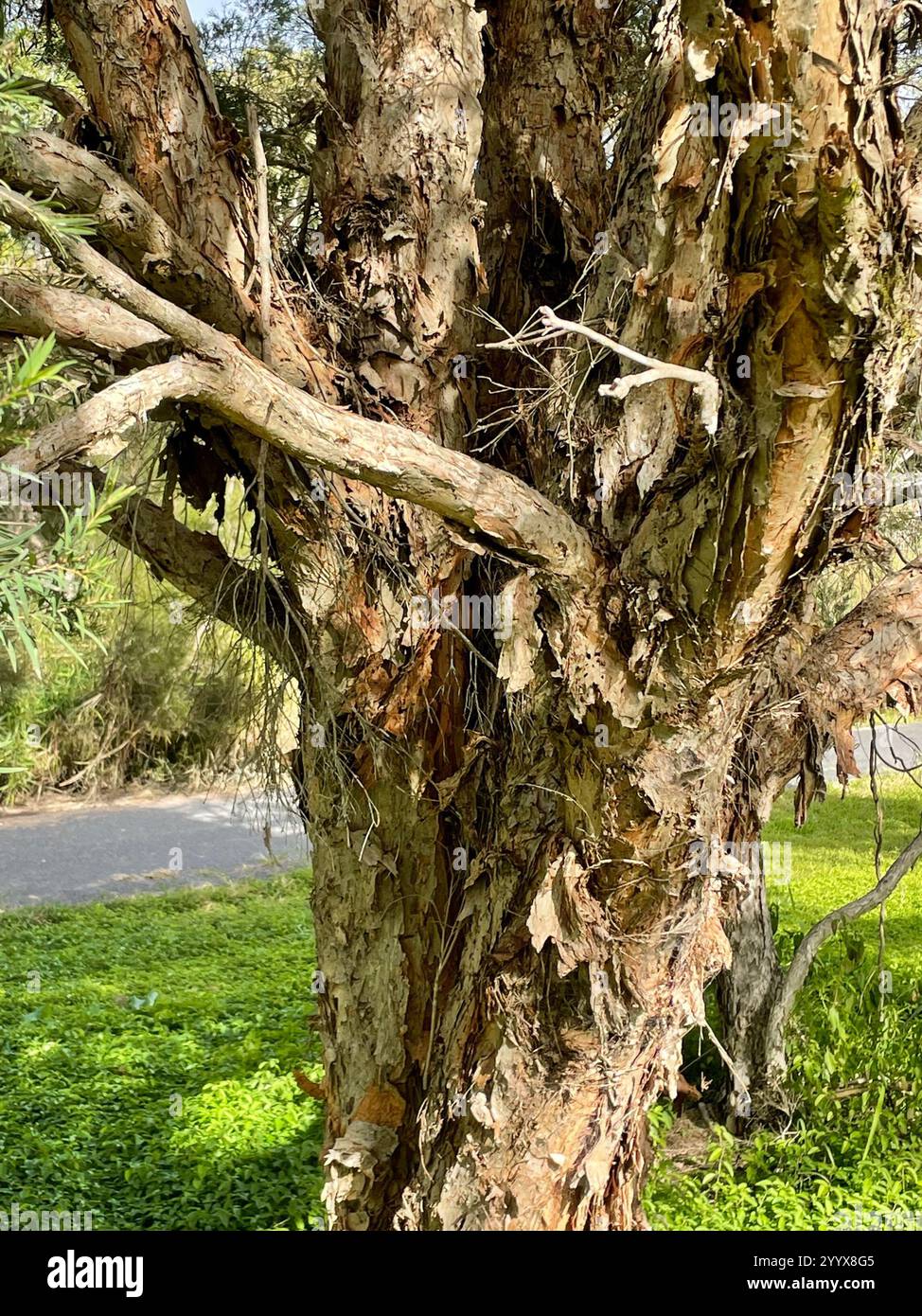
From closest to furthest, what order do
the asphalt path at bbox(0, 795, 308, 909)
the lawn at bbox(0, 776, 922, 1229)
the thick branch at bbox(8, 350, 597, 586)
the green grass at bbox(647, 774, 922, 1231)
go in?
the thick branch at bbox(8, 350, 597, 586)
the green grass at bbox(647, 774, 922, 1231)
the lawn at bbox(0, 776, 922, 1229)
the asphalt path at bbox(0, 795, 308, 909)

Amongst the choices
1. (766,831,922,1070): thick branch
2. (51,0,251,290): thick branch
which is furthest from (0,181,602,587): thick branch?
(766,831,922,1070): thick branch

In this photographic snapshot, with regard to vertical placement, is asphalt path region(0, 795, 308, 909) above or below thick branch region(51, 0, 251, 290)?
below

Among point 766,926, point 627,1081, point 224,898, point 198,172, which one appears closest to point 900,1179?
point 766,926

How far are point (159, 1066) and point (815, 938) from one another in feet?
10.6

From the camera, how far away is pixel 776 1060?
4.51 meters

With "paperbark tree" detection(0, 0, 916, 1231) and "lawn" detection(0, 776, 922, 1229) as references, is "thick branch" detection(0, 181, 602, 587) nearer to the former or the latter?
"paperbark tree" detection(0, 0, 916, 1231)

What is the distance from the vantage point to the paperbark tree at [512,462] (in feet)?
5.70

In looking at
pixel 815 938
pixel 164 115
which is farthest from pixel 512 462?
pixel 815 938

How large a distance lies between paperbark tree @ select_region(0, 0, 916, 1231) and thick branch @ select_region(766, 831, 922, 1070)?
1.16 m

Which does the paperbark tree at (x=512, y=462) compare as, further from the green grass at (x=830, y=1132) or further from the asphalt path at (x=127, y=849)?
the asphalt path at (x=127, y=849)

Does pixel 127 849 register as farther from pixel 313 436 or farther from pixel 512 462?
pixel 313 436

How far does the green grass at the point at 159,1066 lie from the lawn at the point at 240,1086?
12 millimetres

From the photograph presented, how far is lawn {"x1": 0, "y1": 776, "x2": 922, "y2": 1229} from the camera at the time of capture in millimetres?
4199
